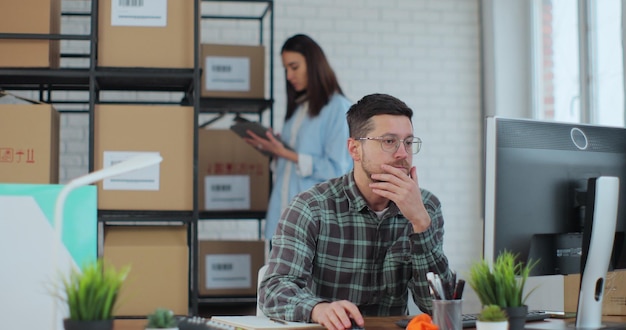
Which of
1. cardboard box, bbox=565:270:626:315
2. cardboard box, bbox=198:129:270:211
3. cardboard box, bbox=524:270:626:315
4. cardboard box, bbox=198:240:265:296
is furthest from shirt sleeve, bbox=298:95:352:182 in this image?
cardboard box, bbox=565:270:626:315

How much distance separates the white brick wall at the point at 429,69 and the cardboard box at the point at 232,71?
3.57ft

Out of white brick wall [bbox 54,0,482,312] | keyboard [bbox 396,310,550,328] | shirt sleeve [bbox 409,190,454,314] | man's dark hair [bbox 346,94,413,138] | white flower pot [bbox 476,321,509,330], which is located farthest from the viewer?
white brick wall [bbox 54,0,482,312]

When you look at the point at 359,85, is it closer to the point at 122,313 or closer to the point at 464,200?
the point at 464,200

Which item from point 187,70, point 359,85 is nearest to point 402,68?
point 359,85

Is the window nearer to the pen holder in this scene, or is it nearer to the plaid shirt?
the plaid shirt

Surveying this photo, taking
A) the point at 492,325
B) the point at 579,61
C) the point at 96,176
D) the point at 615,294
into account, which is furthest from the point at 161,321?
the point at 579,61

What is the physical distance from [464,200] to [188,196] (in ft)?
9.12

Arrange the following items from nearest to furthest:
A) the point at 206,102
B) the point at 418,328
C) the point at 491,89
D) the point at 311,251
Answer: the point at 418,328
the point at 311,251
the point at 206,102
the point at 491,89

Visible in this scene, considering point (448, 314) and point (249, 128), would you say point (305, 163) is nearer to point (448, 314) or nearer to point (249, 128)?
point (249, 128)

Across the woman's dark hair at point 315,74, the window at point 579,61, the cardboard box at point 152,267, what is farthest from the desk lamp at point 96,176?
the window at point 579,61

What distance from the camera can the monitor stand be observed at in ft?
5.65

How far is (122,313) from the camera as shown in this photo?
9.17ft

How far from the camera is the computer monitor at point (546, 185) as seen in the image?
5.46ft

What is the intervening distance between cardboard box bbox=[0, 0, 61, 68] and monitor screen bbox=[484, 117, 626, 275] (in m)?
1.82
